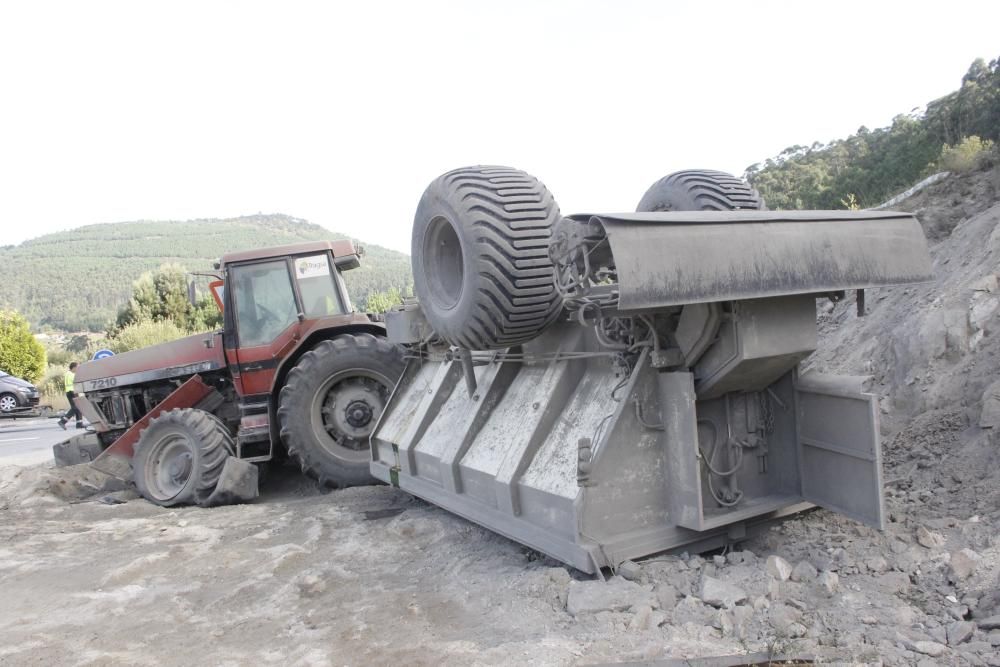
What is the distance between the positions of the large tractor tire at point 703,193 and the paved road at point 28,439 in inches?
350

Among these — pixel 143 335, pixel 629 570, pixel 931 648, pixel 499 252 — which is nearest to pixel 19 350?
pixel 143 335

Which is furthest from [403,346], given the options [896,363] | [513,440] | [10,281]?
[10,281]

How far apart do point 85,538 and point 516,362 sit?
11.8 ft

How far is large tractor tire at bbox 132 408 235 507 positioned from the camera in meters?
6.96

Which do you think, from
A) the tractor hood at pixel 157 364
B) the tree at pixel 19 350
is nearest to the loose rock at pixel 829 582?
the tractor hood at pixel 157 364

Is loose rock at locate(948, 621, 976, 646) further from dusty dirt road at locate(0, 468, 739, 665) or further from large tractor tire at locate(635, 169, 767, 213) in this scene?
large tractor tire at locate(635, 169, 767, 213)

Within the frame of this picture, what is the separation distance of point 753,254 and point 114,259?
345 feet

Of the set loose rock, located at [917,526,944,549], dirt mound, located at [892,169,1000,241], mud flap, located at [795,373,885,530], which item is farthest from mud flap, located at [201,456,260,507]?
dirt mound, located at [892,169,1000,241]

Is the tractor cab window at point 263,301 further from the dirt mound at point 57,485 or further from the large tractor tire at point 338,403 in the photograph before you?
the dirt mound at point 57,485

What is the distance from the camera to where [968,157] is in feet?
28.0

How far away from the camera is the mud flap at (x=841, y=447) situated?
12.0ft

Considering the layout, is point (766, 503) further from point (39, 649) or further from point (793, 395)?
point (39, 649)

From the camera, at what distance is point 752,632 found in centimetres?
307

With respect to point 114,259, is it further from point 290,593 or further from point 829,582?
point 829,582
